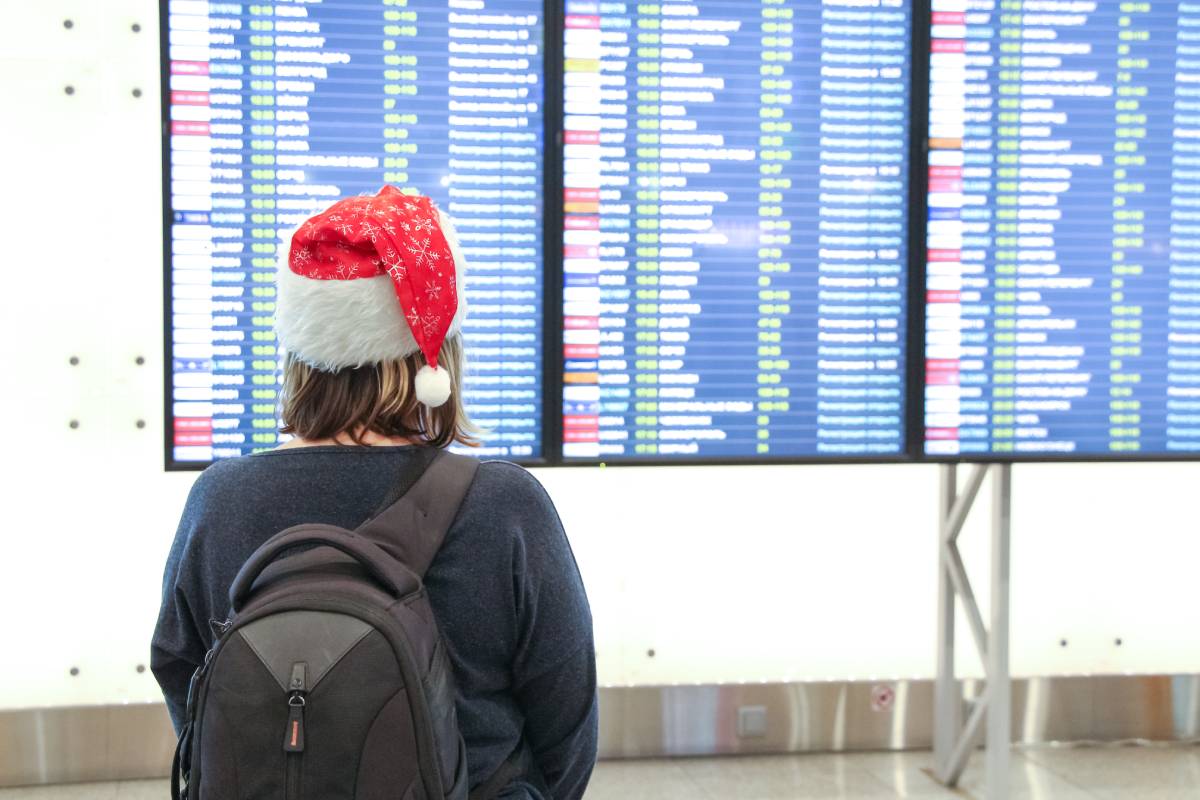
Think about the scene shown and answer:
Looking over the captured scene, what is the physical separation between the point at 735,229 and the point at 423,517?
5.89 ft

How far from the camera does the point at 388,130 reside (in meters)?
2.72

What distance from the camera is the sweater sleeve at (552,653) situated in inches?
53.7

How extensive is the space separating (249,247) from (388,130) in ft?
1.37

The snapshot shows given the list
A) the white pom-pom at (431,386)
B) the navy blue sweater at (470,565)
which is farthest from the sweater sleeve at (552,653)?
the white pom-pom at (431,386)

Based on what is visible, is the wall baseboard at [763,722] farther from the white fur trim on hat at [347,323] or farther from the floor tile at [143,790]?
the white fur trim on hat at [347,323]

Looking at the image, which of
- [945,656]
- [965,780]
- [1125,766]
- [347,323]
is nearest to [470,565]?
[347,323]

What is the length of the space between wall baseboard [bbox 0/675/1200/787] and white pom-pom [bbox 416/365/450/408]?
2.51 metres

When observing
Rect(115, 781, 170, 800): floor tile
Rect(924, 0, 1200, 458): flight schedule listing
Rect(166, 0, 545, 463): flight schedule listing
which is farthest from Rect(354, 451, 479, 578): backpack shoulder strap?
Rect(115, 781, 170, 800): floor tile

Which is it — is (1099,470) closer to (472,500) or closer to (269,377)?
(269,377)

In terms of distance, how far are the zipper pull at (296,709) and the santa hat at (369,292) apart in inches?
14.0

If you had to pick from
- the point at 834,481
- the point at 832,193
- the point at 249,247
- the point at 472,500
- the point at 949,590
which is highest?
the point at 832,193

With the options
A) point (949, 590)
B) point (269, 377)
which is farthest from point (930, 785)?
point (269, 377)

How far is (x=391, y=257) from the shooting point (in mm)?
1366

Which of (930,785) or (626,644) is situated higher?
(626,644)
